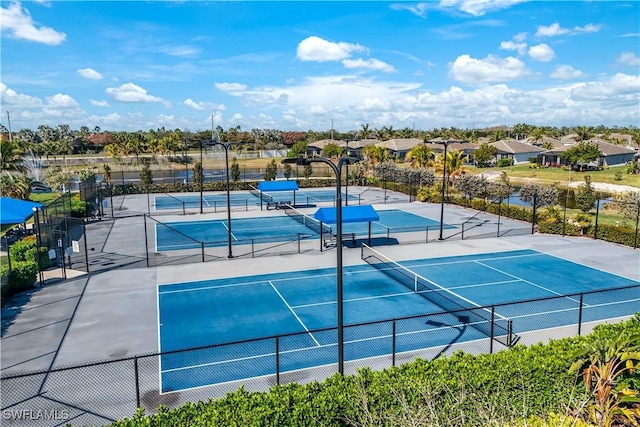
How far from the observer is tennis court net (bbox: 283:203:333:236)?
32.9m

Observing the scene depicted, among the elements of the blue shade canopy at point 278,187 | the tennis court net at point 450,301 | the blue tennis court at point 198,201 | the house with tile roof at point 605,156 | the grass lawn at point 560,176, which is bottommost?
the tennis court net at point 450,301

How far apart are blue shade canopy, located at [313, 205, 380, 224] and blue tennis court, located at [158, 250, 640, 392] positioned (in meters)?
3.51

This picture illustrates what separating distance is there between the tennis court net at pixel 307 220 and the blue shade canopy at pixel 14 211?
1630 centimetres

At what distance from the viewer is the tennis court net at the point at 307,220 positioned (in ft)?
108

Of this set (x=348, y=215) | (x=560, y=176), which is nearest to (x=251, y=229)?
(x=348, y=215)

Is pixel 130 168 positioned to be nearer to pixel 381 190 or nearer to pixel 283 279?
pixel 381 190

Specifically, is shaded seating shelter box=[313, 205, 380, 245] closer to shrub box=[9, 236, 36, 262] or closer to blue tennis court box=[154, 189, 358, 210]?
shrub box=[9, 236, 36, 262]

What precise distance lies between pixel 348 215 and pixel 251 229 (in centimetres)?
973

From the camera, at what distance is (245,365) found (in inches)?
557

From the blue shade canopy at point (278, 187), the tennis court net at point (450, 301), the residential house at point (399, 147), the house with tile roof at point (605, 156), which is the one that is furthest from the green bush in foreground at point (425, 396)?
the residential house at point (399, 147)

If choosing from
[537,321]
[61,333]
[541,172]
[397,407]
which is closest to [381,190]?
[541,172]

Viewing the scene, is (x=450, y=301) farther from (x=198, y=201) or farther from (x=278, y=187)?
(x=198, y=201)

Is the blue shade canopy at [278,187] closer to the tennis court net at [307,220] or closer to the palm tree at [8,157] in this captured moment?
the tennis court net at [307,220]

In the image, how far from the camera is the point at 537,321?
678 inches
